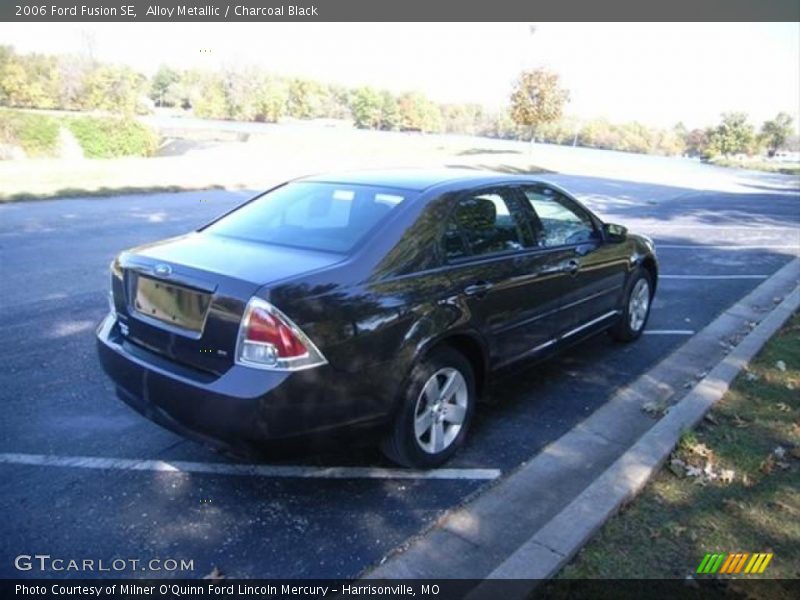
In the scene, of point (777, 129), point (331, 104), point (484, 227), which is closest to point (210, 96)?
point (331, 104)

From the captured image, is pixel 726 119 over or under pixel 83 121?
over

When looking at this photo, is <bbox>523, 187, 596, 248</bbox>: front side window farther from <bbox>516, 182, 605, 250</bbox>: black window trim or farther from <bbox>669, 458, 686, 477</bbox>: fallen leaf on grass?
<bbox>669, 458, 686, 477</bbox>: fallen leaf on grass

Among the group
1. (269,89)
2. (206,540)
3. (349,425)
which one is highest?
(269,89)

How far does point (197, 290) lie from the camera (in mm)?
2955

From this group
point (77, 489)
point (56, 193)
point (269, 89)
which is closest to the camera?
point (77, 489)

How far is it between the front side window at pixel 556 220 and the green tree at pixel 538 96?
111ft

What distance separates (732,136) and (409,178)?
95.9 meters

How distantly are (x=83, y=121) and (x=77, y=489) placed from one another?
3077cm

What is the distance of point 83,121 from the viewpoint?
95.9 ft

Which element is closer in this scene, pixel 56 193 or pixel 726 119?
pixel 56 193

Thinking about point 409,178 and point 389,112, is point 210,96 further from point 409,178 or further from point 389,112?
point 409,178

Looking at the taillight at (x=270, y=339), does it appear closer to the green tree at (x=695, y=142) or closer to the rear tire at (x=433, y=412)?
the rear tire at (x=433, y=412)

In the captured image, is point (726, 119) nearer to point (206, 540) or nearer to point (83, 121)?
point (83, 121)

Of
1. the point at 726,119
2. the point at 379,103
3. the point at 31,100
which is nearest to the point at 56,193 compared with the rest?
the point at 31,100
